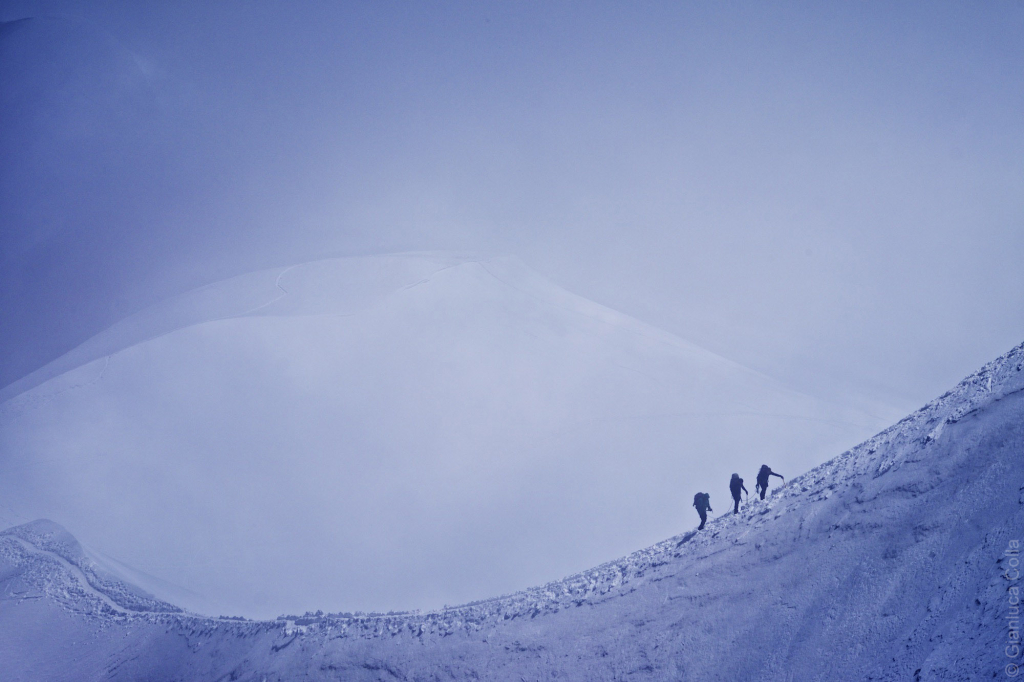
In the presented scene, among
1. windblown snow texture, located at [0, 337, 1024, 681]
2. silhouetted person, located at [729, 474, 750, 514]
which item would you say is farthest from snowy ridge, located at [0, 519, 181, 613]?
silhouetted person, located at [729, 474, 750, 514]

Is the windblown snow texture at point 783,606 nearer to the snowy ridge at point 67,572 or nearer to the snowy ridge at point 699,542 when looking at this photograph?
the snowy ridge at point 699,542

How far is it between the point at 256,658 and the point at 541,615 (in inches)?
161

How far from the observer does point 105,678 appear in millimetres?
8016

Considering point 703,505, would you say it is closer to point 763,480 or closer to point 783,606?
point 763,480

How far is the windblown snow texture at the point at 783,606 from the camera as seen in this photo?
3916mm

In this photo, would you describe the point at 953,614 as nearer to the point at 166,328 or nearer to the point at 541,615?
the point at 541,615

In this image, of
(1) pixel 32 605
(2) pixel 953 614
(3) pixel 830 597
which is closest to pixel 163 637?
(1) pixel 32 605

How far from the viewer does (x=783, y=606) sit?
Answer: 490 cm

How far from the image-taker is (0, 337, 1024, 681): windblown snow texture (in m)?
3.92

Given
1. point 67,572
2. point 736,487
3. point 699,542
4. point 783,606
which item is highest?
point 67,572

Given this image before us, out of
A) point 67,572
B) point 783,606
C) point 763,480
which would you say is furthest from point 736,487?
Result: point 67,572

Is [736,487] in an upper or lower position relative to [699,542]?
upper

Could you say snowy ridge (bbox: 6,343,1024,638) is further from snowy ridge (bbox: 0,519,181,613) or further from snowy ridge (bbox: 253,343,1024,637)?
snowy ridge (bbox: 0,519,181,613)

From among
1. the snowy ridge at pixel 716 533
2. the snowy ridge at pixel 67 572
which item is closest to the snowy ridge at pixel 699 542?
the snowy ridge at pixel 716 533
